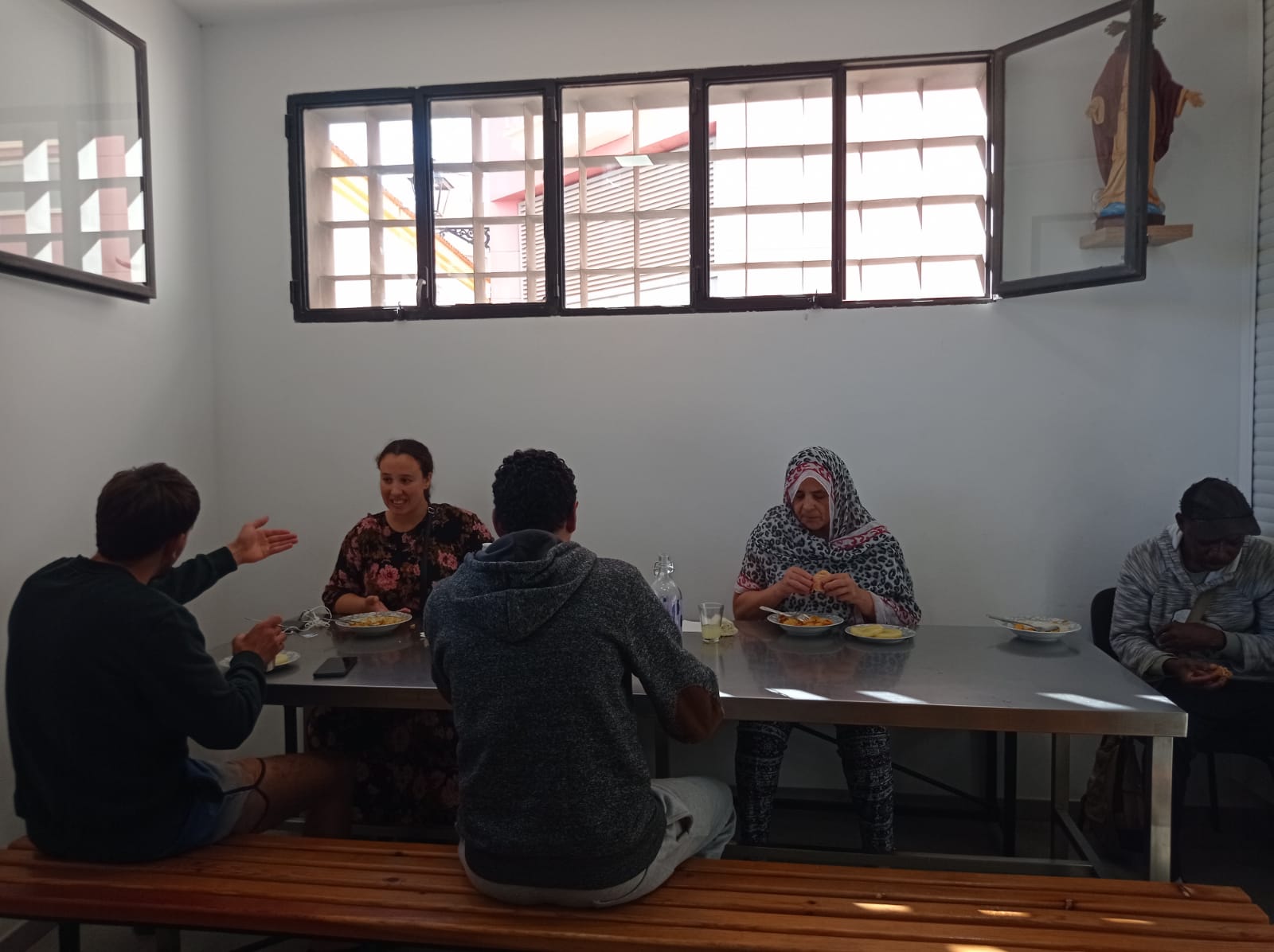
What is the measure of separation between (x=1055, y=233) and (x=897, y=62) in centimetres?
87

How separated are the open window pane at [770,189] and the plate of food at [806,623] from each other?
1346mm

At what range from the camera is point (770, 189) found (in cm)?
331

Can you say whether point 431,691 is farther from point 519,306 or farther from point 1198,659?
point 1198,659

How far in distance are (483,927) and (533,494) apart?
81cm

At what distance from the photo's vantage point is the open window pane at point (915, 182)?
3.19 metres

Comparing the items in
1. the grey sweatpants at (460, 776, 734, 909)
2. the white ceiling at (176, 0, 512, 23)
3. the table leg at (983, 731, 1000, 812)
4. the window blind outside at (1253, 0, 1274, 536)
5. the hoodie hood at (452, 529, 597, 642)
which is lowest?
the table leg at (983, 731, 1000, 812)

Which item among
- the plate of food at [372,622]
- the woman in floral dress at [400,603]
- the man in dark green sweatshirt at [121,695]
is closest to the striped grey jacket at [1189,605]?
the woman in floral dress at [400,603]

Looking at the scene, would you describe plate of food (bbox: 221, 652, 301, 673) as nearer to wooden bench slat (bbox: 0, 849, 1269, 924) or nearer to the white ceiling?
wooden bench slat (bbox: 0, 849, 1269, 924)

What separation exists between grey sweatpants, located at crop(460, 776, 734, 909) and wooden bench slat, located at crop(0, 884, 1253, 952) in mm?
32

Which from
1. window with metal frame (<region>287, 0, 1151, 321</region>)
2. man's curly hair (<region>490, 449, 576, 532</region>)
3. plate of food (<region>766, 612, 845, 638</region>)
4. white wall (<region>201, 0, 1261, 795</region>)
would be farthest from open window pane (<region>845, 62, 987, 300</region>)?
man's curly hair (<region>490, 449, 576, 532</region>)

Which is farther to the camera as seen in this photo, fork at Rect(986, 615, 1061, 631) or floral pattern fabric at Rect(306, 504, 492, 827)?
floral pattern fabric at Rect(306, 504, 492, 827)

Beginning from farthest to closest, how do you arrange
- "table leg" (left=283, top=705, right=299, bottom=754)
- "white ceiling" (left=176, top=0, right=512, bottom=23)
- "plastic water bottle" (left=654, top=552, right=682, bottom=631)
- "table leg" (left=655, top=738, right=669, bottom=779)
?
"white ceiling" (left=176, top=0, right=512, bottom=23) → "table leg" (left=655, top=738, right=669, bottom=779) → "table leg" (left=283, top=705, right=299, bottom=754) → "plastic water bottle" (left=654, top=552, right=682, bottom=631)

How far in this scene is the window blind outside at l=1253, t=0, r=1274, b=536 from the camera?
289 cm

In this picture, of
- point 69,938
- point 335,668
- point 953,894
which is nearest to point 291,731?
point 335,668
